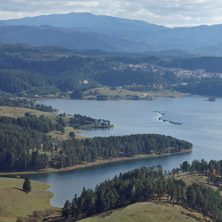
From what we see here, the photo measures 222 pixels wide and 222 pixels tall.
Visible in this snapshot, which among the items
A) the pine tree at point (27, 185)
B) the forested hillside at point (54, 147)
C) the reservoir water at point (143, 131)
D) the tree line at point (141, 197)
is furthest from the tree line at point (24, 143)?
the tree line at point (141, 197)

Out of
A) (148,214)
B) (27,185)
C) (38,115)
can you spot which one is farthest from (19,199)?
(38,115)

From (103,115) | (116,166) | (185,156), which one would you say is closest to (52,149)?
(116,166)

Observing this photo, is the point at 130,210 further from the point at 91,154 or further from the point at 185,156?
the point at 185,156

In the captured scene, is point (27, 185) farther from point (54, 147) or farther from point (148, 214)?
point (54, 147)

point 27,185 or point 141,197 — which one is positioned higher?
point 141,197

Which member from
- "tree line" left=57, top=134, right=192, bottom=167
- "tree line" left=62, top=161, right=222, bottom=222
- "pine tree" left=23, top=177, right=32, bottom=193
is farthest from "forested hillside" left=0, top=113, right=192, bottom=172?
"tree line" left=62, top=161, right=222, bottom=222

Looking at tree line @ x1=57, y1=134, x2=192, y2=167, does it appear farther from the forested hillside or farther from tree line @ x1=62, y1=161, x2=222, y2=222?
tree line @ x1=62, y1=161, x2=222, y2=222
